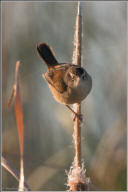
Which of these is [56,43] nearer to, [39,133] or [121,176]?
[39,133]

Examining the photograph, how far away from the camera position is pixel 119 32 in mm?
3557

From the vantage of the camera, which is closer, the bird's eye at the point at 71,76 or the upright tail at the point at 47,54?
the bird's eye at the point at 71,76

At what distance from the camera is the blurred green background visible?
3.39 m

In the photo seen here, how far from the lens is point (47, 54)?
3297 mm

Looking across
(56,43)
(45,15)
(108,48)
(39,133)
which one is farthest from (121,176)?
(45,15)

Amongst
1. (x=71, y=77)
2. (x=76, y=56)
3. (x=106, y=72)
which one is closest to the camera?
(x=76, y=56)

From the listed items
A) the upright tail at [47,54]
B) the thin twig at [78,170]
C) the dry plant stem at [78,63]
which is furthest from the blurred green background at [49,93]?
the thin twig at [78,170]

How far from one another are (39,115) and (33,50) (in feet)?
2.42

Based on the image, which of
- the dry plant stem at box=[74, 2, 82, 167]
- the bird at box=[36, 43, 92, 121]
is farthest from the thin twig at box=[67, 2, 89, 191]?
the bird at box=[36, 43, 92, 121]

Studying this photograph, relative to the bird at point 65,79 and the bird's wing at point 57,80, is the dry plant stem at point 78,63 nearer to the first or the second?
the bird at point 65,79

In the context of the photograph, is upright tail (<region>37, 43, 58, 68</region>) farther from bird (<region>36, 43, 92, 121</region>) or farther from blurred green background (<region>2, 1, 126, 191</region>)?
blurred green background (<region>2, 1, 126, 191</region>)

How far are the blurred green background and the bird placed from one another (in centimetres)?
28

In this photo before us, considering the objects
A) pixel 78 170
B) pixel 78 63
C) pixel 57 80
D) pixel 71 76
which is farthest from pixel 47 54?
pixel 78 170

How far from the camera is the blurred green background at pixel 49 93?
3.39 metres
